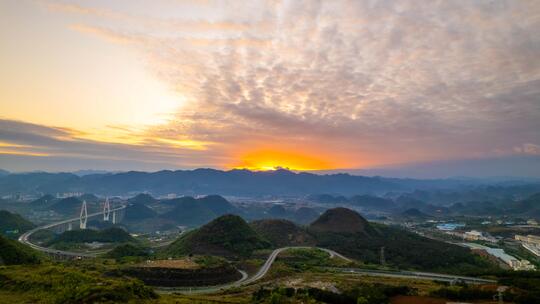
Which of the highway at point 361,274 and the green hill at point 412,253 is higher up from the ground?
the highway at point 361,274

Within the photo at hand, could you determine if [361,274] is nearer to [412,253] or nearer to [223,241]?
[412,253]

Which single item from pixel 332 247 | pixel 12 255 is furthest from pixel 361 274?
pixel 12 255

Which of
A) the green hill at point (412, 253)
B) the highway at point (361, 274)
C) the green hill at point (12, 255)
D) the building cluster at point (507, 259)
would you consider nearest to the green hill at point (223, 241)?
the highway at point (361, 274)

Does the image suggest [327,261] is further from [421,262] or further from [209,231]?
[209,231]

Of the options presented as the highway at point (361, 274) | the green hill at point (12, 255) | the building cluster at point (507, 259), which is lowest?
the building cluster at point (507, 259)

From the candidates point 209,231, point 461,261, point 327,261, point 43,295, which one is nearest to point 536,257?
point 461,261

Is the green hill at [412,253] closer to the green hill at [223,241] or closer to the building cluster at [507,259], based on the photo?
the building cluster at [507,259]

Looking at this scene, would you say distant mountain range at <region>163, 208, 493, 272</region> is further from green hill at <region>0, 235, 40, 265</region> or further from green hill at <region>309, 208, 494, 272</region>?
green hill at <region>0, 235, 40, 265</region>

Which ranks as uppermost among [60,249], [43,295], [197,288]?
[43,295]

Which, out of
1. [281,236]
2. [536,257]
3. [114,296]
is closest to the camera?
[114,296]
